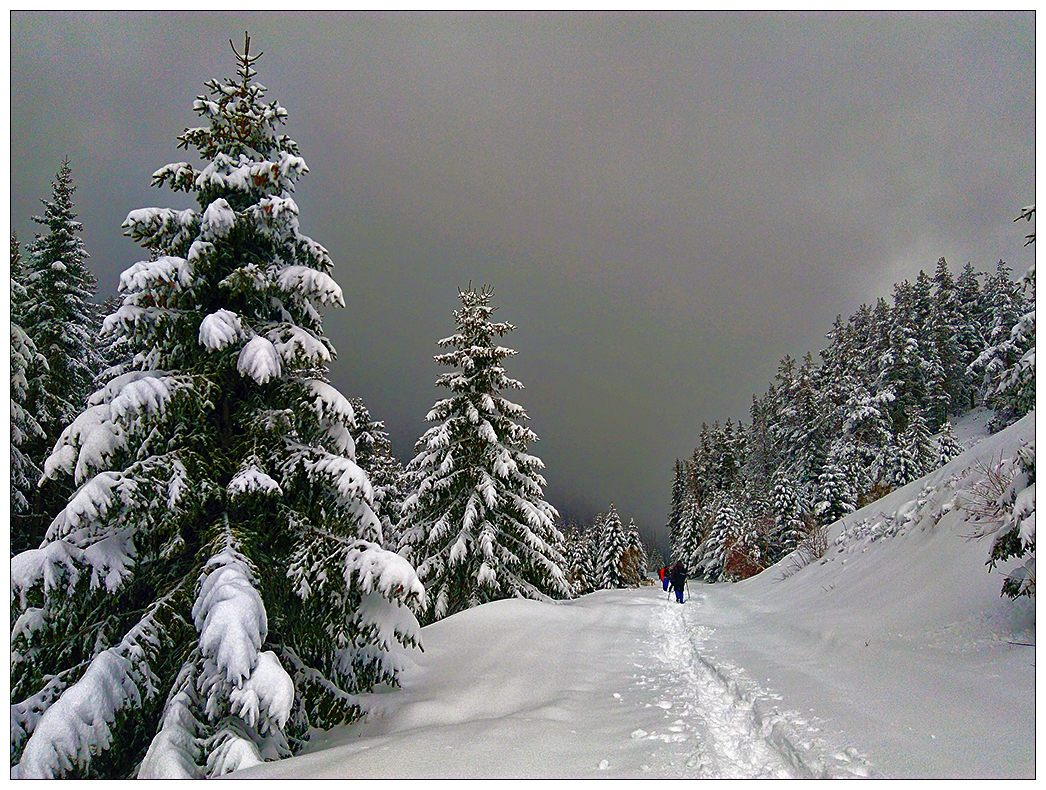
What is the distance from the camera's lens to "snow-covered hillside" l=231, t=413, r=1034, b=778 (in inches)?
171

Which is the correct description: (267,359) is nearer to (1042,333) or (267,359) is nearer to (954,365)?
(1042,333)

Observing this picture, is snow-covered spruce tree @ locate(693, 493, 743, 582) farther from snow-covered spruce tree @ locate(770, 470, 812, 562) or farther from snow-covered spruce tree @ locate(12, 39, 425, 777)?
snow-covered spruce tree @ locate(12, 39, 425, 777)

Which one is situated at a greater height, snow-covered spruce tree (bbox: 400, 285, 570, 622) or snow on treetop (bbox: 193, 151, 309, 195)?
snow on treetop (bbox: 193, 151, 309, 195)

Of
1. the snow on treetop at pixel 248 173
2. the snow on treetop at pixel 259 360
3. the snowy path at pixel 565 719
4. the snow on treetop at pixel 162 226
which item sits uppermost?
the snow on treetop at pixel 248 173

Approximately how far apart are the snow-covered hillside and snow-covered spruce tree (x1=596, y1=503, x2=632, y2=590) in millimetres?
37095

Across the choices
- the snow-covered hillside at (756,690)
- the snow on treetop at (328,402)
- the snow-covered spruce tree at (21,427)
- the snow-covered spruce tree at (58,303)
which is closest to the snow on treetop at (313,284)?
the snow on treetop at (328,402)

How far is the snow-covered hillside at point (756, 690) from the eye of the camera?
4.34 m

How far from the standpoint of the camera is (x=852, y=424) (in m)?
38.6

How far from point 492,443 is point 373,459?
11207 millimetres

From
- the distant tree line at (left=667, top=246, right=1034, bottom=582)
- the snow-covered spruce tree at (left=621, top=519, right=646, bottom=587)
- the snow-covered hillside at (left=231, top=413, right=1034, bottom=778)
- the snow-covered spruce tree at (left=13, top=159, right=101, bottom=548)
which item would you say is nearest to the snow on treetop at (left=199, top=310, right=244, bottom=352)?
the snow-covered hillside at (left=231, top=413, right=1034, bottom=778)

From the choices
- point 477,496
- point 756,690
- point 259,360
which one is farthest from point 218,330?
point 477,496

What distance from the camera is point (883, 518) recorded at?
15188 millimetres

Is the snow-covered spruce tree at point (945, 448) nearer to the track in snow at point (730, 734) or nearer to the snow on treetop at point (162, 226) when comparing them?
the track in snow at point (730, 734)

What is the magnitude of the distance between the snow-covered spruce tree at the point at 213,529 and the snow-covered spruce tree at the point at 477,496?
8.22 m
